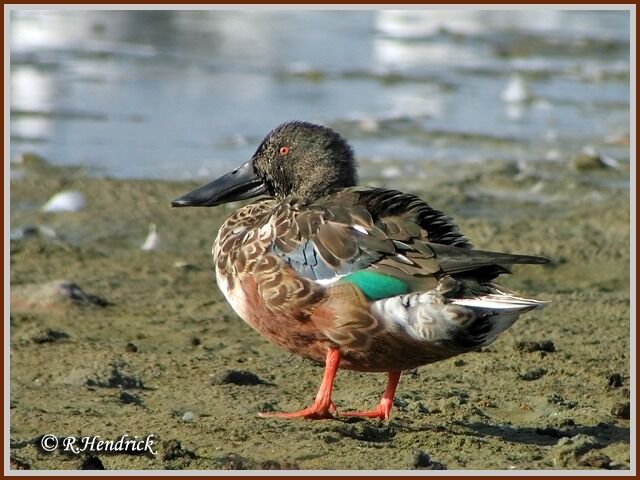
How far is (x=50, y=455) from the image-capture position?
5082 millimetres

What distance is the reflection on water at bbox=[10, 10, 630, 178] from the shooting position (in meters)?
12.5

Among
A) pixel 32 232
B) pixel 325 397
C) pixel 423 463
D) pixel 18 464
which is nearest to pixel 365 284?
pixel 325 397

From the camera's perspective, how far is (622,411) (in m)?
5.79

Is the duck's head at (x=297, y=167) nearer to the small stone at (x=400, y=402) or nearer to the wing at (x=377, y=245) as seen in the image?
the wing at (x=377, y=245)

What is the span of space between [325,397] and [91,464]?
119 cm

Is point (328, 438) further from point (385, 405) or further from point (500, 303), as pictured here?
point (500, 303)

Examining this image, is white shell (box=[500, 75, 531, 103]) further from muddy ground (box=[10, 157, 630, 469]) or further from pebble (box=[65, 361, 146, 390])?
pebble (box=[65, 361, 146, 390])

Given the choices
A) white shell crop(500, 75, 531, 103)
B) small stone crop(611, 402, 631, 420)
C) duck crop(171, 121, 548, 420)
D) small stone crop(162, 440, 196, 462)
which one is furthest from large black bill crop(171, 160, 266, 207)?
white shell crop(500, 75, 531, 103)

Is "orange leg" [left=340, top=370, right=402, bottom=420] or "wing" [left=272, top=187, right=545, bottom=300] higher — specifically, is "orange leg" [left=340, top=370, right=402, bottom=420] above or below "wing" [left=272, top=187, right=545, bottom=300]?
below

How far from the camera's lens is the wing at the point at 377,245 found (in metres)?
5.21

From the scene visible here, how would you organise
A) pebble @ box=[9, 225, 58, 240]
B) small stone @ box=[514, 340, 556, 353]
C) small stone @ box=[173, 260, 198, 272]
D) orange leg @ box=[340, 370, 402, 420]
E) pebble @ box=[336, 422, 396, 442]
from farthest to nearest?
pebble @ box=[9, 225, 58, 240] < small stone @ box=[173, 260, 198, 272] < small stone @ box=[514, 340, 556, 353] < orange leg @ box=[340, 370, 402, 420] < pebble @ box=[336, 422, 396, 442]

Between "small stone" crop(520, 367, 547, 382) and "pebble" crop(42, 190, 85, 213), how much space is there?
4721 millimetres

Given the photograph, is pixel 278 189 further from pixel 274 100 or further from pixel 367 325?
pixel 274 100

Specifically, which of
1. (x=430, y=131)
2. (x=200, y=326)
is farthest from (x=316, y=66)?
(x=200, y=326)
